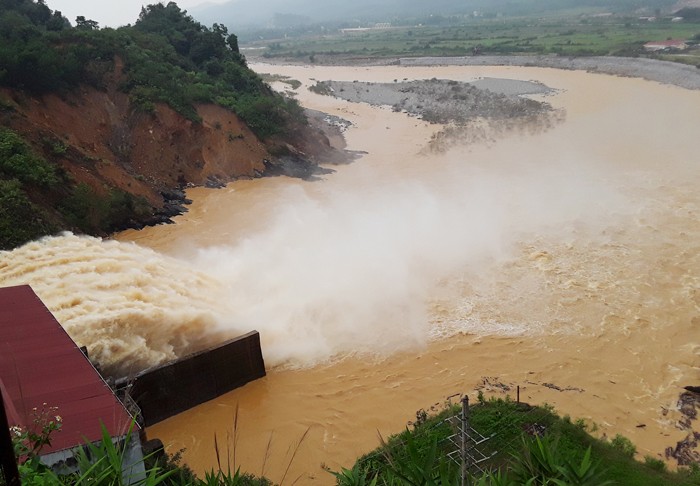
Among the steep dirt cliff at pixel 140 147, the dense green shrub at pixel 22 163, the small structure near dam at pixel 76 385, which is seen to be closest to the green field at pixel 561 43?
the steep dirt cliff at pixel 140 147

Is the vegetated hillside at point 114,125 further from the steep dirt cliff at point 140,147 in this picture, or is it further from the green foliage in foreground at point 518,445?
the green foliage in foreground at point 518,445

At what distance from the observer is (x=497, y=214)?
21.4 meters

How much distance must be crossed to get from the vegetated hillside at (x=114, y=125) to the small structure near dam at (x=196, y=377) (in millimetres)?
7097

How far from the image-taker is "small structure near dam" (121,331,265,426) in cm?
1166

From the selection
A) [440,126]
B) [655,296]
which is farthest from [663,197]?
[440,126]

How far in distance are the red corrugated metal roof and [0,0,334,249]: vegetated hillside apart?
21.3ft

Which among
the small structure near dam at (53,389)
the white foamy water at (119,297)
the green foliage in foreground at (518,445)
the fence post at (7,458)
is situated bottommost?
the green foliage in foreground at (518,445)

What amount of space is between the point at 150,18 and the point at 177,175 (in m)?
A: 17.1

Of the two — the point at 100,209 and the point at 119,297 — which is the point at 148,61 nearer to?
the point at 100,209

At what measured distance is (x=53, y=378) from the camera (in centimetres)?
891

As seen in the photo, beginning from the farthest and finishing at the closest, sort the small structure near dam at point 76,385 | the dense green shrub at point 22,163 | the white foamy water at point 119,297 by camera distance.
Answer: the dense green shrub at point 22,163
the white foamy water at point 119,297
the small structure near dam at point 76,385

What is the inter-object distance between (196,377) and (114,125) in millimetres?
16605

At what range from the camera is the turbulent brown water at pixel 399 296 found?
1211cm

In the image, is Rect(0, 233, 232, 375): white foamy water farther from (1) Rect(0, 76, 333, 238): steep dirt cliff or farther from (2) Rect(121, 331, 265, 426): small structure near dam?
(1) Rect(0, 76, 333, 238): steep dirt cliff
